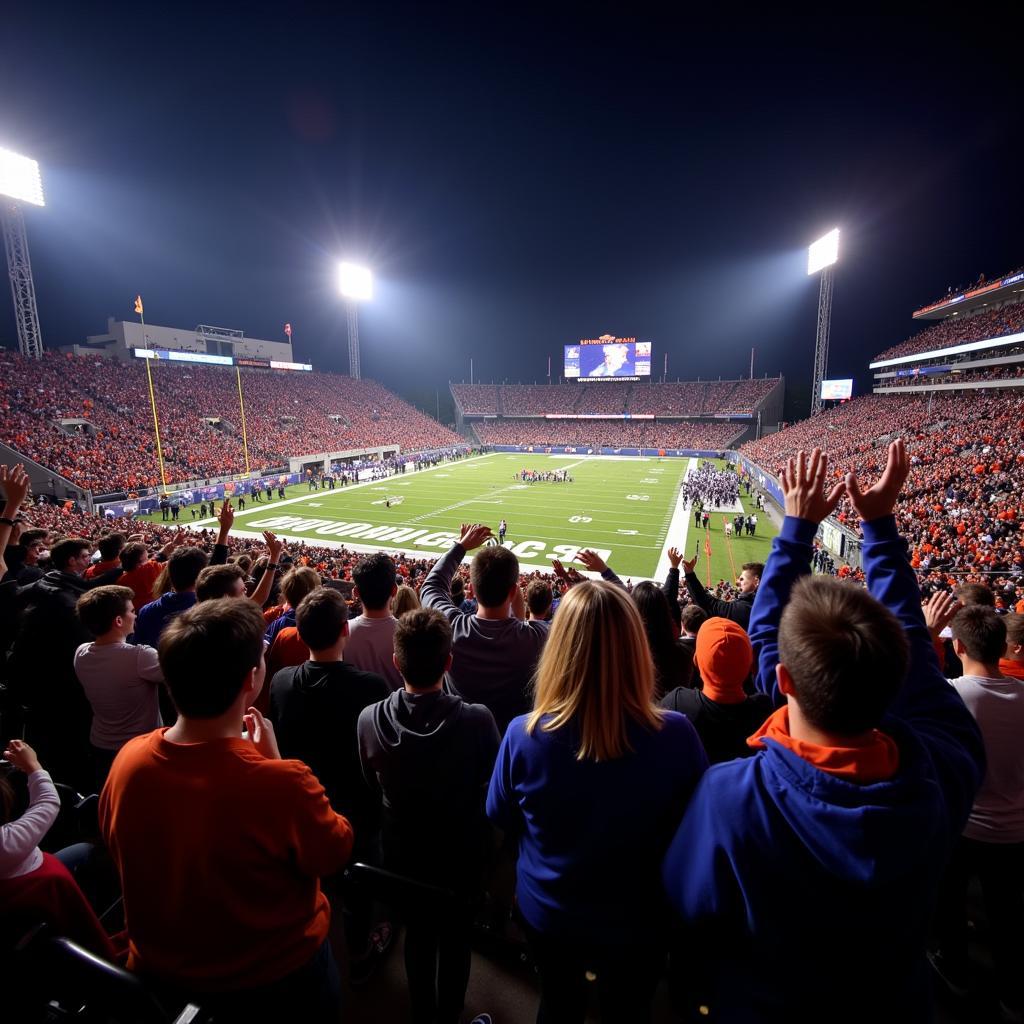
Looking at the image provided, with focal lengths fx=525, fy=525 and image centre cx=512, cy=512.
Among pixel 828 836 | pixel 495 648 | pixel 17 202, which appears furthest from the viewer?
pixel 17 202

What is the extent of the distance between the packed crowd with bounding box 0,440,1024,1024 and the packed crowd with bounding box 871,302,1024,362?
43021mm

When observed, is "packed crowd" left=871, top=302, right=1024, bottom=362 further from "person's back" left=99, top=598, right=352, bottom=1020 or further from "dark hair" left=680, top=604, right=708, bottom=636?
"person's back" left=99, top=598, right=352, bottom=1020

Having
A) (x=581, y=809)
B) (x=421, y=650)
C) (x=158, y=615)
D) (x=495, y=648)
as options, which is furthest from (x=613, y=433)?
(x=581, y=809)

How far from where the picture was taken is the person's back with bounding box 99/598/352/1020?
162 cm

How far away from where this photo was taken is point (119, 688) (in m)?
3.32

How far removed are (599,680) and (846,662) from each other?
2.35 ft

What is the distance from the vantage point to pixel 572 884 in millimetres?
1823

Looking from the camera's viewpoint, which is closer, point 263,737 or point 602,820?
point 602,820

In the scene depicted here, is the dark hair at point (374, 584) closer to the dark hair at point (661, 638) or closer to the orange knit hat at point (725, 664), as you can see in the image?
the dark hair at point (661, 638)

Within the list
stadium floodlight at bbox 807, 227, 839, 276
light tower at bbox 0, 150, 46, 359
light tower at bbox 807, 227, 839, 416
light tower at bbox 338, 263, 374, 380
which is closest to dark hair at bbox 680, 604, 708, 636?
light tower at bbox 0, 150, 46, 359

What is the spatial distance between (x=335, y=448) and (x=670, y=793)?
52411mm

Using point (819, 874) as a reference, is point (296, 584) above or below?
below

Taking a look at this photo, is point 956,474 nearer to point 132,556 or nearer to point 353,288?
point 132,556

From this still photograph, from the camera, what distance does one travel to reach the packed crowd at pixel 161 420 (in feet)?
101
